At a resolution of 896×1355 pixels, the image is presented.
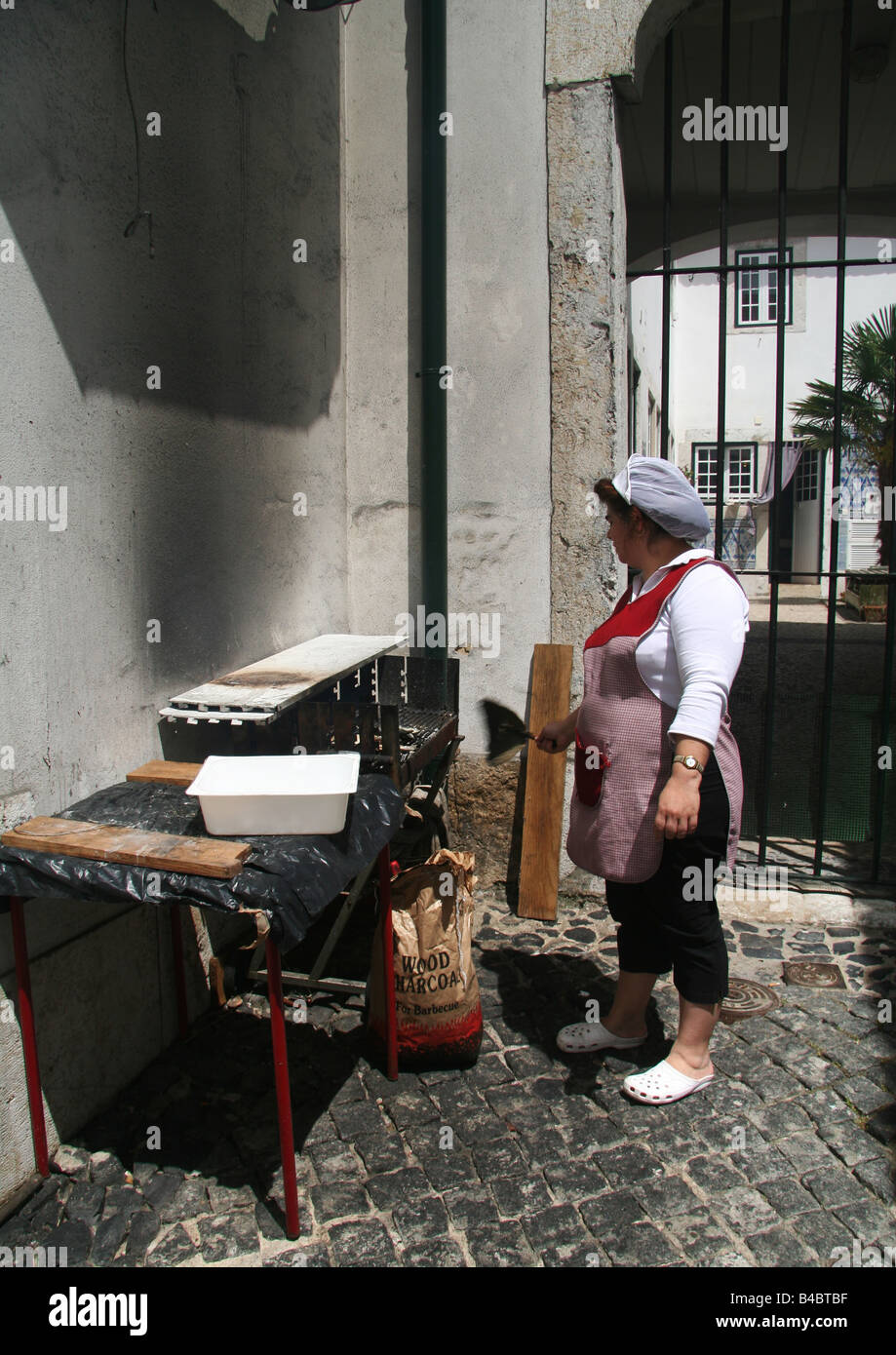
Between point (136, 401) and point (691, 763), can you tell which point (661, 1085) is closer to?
point (691, 763)

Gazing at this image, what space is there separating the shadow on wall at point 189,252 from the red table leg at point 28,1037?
111cm

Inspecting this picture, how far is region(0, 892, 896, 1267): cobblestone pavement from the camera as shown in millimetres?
2684

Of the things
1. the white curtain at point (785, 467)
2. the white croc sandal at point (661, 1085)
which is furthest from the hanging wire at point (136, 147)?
the white curtain at point (785, 467)

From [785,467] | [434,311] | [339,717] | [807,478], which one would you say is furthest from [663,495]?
[807,478]

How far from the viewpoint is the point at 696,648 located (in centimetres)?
292

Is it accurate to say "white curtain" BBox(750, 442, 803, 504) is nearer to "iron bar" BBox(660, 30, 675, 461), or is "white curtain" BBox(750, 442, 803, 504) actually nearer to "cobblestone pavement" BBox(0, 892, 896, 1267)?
"iron bar" BBox(660, 30, 675, 461)

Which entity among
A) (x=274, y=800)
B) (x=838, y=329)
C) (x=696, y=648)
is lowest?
(x=274, y=800)

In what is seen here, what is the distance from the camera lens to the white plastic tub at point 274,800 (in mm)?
2672

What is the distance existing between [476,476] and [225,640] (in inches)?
62.9

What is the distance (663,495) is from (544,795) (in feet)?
6.88

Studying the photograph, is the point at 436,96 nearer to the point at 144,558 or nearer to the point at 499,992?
the point at 144,558

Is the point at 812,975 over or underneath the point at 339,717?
underneath

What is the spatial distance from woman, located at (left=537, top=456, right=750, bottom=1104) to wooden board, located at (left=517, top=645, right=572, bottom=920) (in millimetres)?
1405
